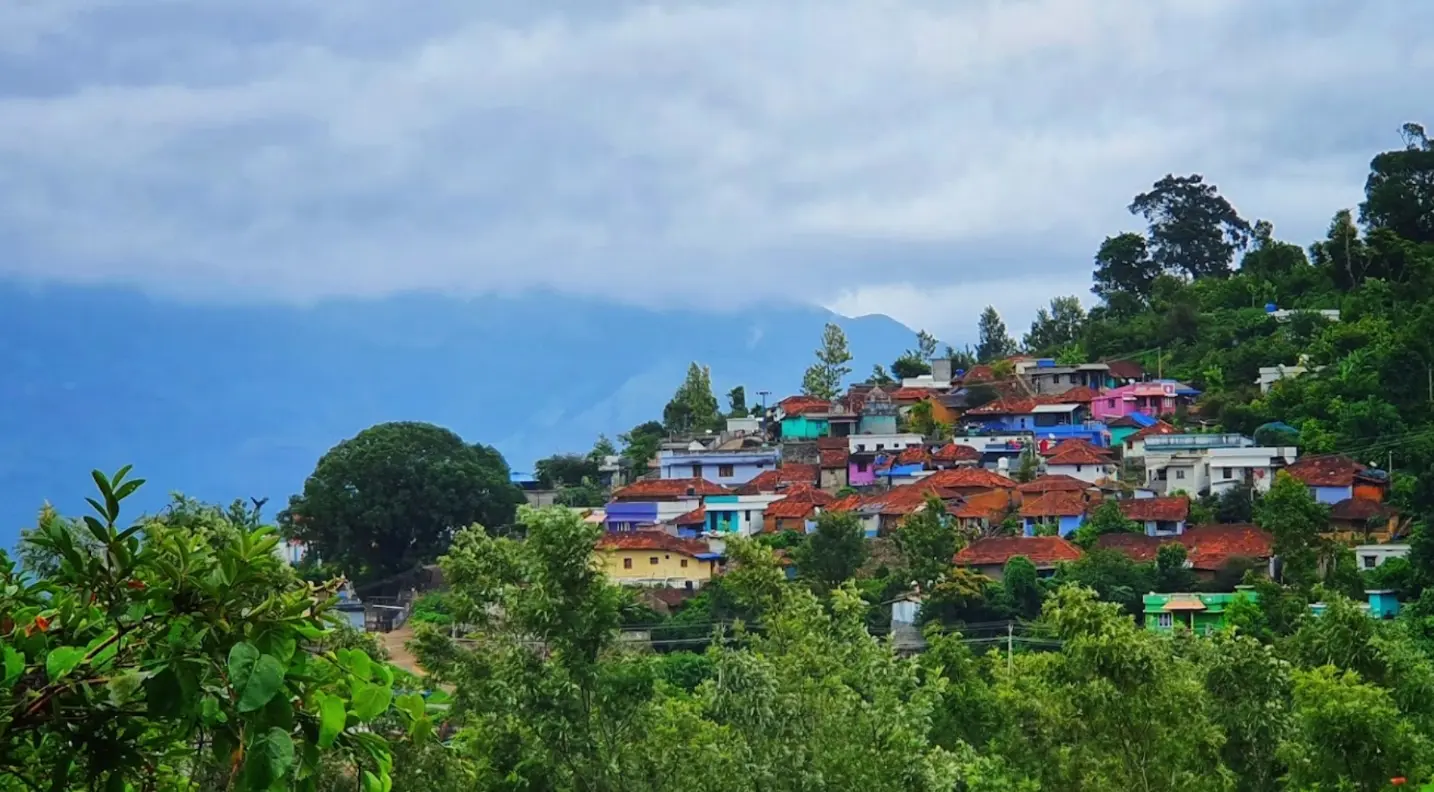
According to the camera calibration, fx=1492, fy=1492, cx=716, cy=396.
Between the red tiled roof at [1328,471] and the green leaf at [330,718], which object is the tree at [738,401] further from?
the green leaf at [330,718]

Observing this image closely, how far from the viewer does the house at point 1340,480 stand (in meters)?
24.7

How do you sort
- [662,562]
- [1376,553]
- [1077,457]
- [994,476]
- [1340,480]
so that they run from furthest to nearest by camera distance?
[1077,457]
[994,476]
[662,562]
[1340,480]
[1376,553]

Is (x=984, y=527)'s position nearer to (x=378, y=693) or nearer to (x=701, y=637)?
(x=701, y=637)

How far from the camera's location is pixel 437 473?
97.6 ft

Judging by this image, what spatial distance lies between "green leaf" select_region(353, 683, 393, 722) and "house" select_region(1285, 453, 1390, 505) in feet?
80.6

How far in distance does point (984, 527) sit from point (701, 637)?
6981 millimetres

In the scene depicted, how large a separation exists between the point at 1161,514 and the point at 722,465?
1139cm

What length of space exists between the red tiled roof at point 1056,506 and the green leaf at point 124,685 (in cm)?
2475

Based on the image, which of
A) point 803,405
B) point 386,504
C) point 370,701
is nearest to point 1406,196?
point 803,405

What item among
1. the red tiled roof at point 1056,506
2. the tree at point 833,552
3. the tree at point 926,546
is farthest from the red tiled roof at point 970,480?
the tree at point 833,552

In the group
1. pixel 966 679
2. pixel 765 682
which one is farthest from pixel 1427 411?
pixel 765 682

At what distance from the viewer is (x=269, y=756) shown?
2033 millimetres

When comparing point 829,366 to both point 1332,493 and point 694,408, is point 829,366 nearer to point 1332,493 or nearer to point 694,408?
point 694,408

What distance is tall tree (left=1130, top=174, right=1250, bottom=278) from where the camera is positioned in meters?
48.6
